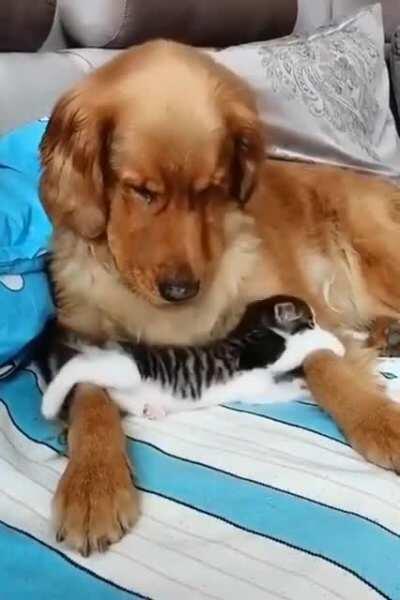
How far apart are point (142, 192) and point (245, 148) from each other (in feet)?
0.77

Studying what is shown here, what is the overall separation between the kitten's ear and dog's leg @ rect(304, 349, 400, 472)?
3.0 inches

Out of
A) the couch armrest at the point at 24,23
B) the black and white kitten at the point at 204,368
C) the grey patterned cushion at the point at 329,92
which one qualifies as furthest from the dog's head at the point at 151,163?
the grey patterned cushion at the point at 329,92

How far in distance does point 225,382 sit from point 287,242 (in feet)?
1.90

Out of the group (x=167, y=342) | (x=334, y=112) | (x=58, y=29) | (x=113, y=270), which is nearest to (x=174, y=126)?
(x=113, y=270)

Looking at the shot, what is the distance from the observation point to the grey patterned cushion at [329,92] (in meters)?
2.40

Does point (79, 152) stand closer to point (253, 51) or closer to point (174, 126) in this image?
point (174, 126)

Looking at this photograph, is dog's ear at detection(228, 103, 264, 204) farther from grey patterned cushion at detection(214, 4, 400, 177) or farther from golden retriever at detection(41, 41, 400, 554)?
grey patterned cushion at detection(214, 4, 400, 177)

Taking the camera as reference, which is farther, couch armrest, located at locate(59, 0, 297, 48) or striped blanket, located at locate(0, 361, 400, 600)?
couch armrest, located at locate(59, 0, 297, 48)

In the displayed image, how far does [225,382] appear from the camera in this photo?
161 centimetres

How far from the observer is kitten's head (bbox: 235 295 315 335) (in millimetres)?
1692

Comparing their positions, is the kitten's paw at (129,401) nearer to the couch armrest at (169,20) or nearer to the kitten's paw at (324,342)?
the kitten's paw at (324,342)

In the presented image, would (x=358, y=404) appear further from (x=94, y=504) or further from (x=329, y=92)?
(x=329, y=92)

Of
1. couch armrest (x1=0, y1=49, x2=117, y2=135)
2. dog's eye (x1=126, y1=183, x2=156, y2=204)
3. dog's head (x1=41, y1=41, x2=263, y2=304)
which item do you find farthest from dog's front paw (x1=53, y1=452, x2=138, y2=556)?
couch armrest (x1=0, y1=49, x2=117, y2=135)

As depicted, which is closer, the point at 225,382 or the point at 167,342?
the point at 225,382
